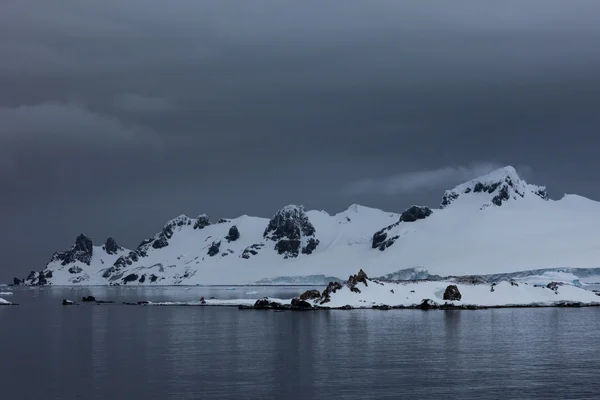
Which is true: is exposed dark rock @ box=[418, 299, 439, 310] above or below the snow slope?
below

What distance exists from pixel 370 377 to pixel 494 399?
10.8m

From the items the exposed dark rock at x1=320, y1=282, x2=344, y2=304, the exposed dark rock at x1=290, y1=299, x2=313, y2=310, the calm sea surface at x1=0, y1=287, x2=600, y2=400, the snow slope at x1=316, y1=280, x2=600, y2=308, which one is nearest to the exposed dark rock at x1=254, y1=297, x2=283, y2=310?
the exposed dark rock at x1=290, y1=299, x2=313, y2=310

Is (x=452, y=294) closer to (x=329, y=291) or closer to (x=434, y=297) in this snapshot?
(x=434, y=297)

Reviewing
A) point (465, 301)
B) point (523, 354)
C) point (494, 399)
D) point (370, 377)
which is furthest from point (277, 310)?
point (494, 399)

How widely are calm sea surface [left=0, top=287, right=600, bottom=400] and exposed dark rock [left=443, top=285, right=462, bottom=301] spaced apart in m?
26.5

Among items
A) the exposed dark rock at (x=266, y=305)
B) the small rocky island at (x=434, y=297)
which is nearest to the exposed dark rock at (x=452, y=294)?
the small rocky island at (x=434, y=297)

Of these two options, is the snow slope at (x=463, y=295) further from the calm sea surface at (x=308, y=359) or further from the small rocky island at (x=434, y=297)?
the calm sea surface at (x=308, y=359)

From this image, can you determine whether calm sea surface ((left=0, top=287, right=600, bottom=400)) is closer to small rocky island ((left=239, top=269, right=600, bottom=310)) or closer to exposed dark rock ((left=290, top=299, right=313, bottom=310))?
exposed dark rock ((left=290, top=299, right=313, bottom=310))

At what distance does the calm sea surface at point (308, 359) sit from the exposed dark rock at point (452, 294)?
2652cm

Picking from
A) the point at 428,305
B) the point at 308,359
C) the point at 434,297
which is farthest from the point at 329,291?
the point at 308,359

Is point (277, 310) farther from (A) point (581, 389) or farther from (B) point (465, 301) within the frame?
(A) point (581, 389)

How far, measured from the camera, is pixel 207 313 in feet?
425

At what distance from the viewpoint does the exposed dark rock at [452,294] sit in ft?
441

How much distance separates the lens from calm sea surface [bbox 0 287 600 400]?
1961 inches
